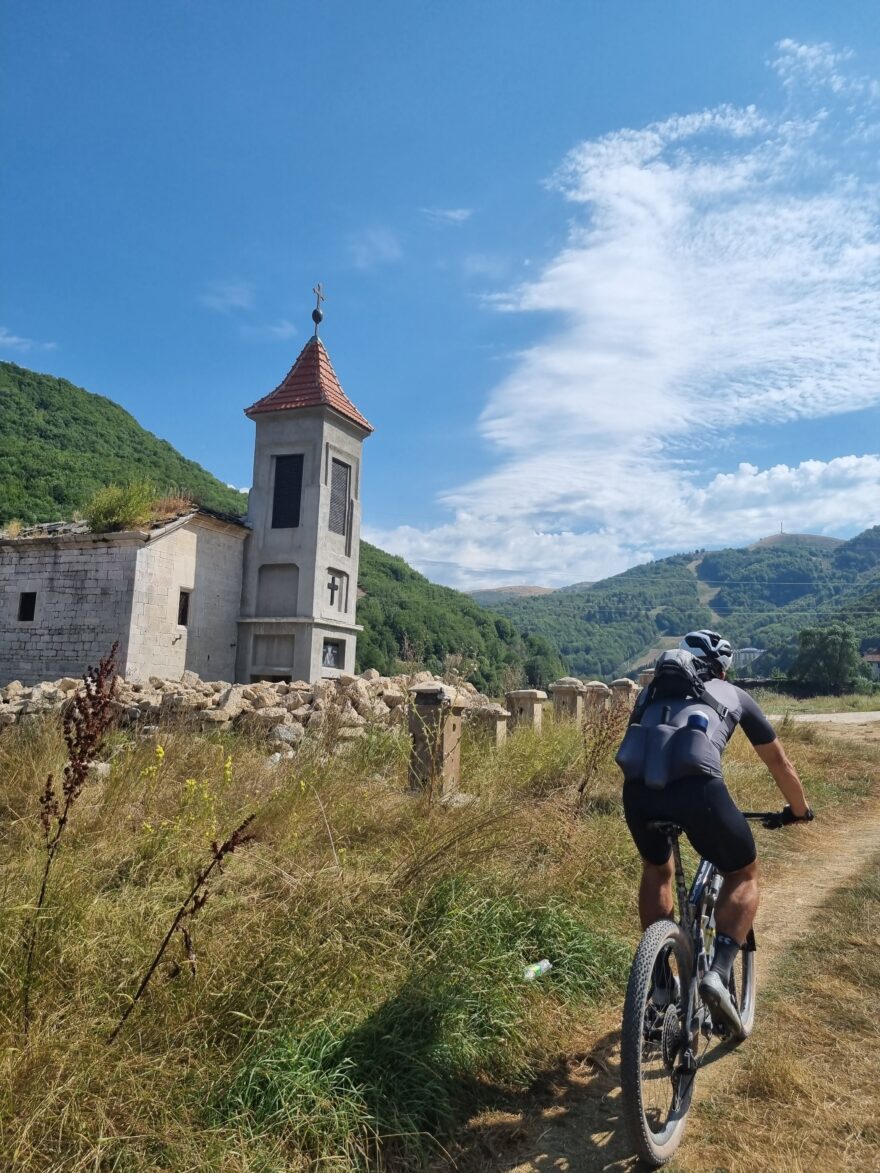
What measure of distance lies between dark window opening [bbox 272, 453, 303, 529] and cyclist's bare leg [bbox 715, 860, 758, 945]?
55.0 feet

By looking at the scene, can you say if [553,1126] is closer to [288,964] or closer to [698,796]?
[288,964]

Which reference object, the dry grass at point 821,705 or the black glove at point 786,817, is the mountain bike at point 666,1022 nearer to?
the black glove at point 786,817

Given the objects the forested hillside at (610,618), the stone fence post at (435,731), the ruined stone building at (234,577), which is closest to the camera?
the stone fence post at (435,731)

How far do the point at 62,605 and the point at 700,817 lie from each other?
16856mm

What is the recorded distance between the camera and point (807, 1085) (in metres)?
3.21

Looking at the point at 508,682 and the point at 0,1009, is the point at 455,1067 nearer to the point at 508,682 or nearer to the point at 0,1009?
the point at 0,1009

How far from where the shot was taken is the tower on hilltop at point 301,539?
18.7 metres

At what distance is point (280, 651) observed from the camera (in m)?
18.8

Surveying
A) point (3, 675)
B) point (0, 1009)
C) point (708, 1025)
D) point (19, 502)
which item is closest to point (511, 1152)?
point (708, 1025)

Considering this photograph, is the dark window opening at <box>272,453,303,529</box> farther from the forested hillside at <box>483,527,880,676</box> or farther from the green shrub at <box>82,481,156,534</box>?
the forested hillside at <box>483,527,880,676</box>

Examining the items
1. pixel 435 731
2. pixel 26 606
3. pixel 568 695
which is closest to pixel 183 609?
pixel 26 606

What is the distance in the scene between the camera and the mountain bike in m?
2.64

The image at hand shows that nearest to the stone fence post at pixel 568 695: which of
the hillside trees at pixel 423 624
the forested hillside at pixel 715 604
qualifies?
the hillside trees at pixel 423 624

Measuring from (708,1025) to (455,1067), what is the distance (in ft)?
3.61
